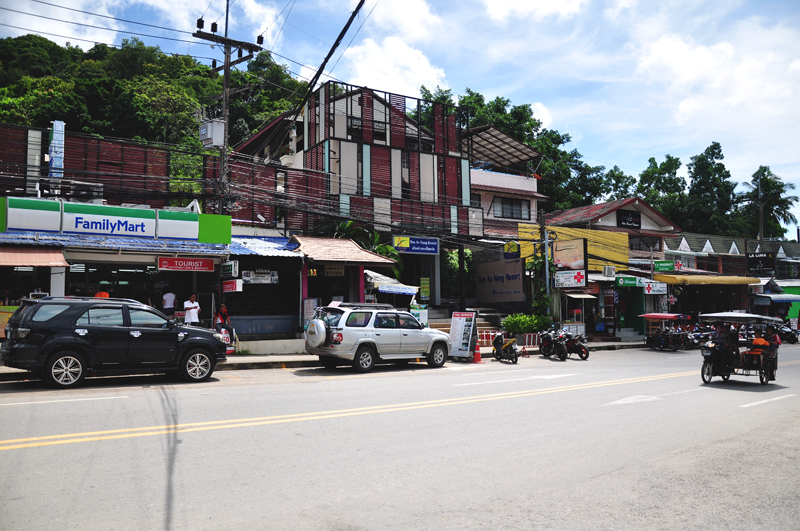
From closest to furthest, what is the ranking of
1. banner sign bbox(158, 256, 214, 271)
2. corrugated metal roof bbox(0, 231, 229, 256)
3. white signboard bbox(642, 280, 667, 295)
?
corrugated metal roof bbox(0, 231, 229, 256) < banner sign bbox(158, 256, 214, 271) < white signboard bbox(642, 280, 667, 295)

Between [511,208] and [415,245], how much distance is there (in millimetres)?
12967

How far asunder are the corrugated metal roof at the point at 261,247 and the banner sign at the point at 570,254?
1351 cm

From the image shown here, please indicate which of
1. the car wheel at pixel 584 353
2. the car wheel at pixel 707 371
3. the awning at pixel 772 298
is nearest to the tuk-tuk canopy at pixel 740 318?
the car wheel at pixel 707 371

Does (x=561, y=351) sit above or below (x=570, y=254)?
below

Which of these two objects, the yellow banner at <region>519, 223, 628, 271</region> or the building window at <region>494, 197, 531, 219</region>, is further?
the building window at <region>494, 197, 531, 219</region>

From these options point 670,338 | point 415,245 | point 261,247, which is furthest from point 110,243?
point 670,338

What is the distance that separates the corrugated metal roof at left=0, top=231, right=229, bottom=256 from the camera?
16.4 m

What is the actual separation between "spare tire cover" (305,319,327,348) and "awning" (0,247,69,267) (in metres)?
6.99

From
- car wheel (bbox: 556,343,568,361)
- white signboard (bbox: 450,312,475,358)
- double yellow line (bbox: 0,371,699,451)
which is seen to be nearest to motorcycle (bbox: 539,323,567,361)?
car wheel (bbox: 556,343,568,361)

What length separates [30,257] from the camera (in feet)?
51.7

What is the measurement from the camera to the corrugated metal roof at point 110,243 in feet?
53.9

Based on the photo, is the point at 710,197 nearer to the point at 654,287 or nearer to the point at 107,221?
the point at 654,287

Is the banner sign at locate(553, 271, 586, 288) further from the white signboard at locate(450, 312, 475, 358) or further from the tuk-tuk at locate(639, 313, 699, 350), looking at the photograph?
the white signboard at locate(450, 312, 475, 358)

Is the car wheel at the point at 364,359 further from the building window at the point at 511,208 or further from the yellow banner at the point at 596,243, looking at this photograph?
the building window at the point at 511,208
